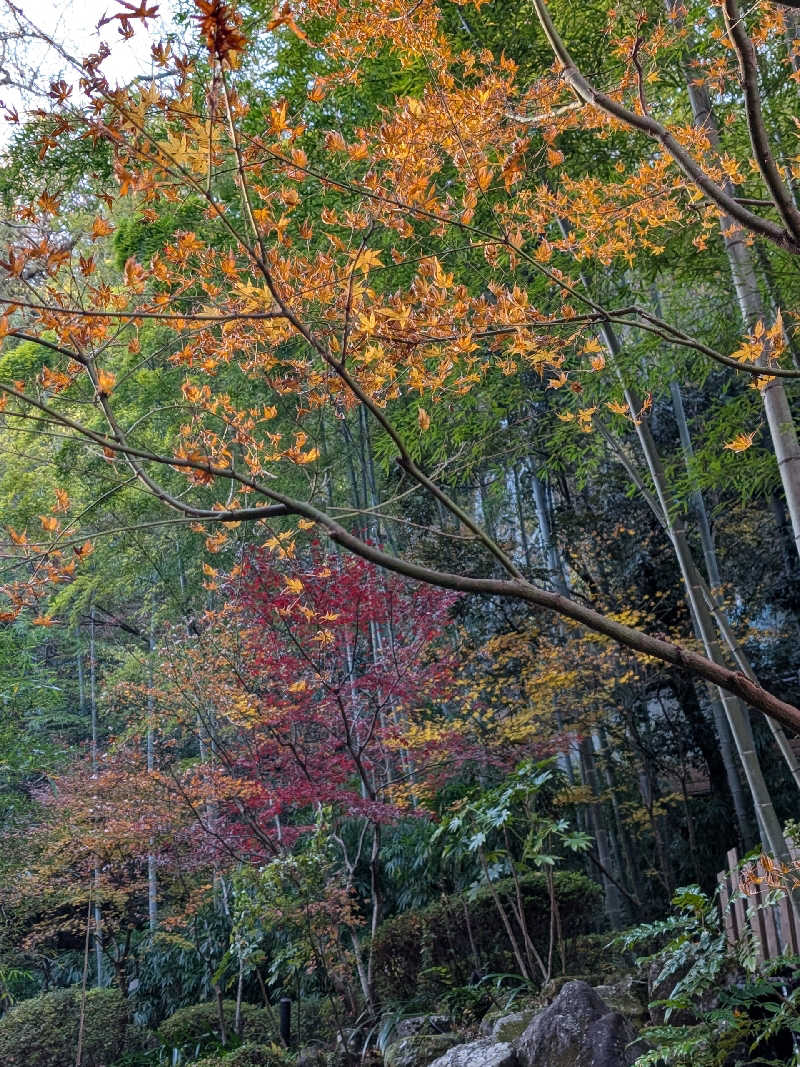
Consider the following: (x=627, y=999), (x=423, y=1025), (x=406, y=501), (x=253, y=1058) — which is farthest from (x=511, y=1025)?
(x=406, y=501)

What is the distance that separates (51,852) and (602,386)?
5.56m

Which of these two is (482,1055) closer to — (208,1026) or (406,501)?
(208,1026)

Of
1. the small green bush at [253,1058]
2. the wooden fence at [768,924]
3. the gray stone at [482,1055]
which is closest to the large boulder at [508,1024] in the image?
the gray stone at [482,1055]

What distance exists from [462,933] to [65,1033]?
349 cm

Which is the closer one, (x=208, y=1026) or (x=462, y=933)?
(x=462, y=933)

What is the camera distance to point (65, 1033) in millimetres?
7191

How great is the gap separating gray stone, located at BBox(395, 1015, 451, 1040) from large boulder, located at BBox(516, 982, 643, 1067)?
1384mm

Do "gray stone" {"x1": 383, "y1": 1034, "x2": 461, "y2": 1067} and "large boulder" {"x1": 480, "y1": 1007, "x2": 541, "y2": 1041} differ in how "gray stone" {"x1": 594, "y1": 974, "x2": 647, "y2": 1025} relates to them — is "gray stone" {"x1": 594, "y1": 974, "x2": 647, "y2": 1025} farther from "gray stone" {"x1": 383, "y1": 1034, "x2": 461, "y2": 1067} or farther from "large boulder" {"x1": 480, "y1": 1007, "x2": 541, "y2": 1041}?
"gray stone" {"x1": 383, "y1": 1034, "x2": 461, "y2": 1067}

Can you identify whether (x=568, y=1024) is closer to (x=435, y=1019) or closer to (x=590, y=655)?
(x=435, y=1019)

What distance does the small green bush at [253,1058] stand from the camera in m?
5.25

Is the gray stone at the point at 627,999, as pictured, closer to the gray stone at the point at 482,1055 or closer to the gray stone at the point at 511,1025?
the gray stone at the point at 511,1025

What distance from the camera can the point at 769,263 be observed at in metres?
4.00

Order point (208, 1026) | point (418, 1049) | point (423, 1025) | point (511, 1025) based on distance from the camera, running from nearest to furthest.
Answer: point (511, 1025) → point (418, 1049) → point (423, 1025) → point (208, 1026)

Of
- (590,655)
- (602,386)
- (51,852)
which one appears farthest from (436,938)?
(602,386)
